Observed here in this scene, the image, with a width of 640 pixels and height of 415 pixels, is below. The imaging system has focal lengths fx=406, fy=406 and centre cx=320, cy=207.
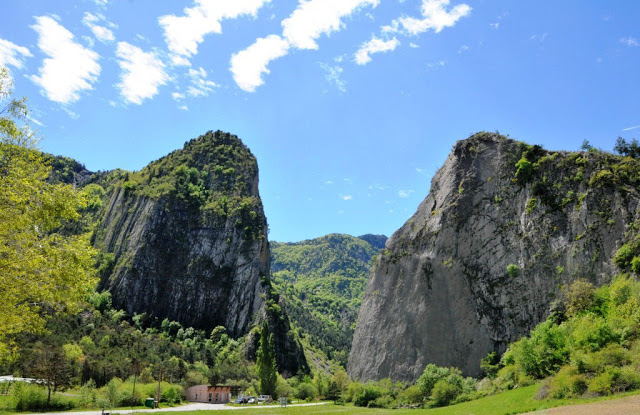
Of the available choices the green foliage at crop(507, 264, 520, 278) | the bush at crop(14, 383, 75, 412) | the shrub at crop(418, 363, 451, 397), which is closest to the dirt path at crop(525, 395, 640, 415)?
the shrub at crop(418, 363, 451, 397)

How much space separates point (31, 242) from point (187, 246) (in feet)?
388

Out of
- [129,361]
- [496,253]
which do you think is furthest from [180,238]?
[496,253]

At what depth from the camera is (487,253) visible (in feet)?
185

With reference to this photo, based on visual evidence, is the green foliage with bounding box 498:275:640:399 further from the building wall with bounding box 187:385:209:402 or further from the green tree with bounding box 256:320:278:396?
the building wall with bounding box 187:385:209:402

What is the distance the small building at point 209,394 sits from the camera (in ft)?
258

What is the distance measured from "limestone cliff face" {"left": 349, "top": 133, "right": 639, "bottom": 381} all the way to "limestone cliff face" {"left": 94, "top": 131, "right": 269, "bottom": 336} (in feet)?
214

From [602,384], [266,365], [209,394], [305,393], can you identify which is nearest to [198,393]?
[209,394]

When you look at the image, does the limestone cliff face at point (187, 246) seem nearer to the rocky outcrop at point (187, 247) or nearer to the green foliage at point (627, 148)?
the rocky outcrop at point (187, 247)

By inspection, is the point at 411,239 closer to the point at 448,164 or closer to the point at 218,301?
the point at 448,164

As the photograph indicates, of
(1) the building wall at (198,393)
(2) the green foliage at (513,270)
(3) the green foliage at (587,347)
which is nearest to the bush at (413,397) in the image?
(3) the green foliage at (587,347)

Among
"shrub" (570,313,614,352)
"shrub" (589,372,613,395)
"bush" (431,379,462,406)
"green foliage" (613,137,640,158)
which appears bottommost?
"bush" (431,379,462,406)

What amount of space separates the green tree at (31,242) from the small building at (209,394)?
232ft

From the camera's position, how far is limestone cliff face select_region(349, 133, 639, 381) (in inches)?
1895

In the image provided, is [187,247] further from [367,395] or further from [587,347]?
[587,347]
